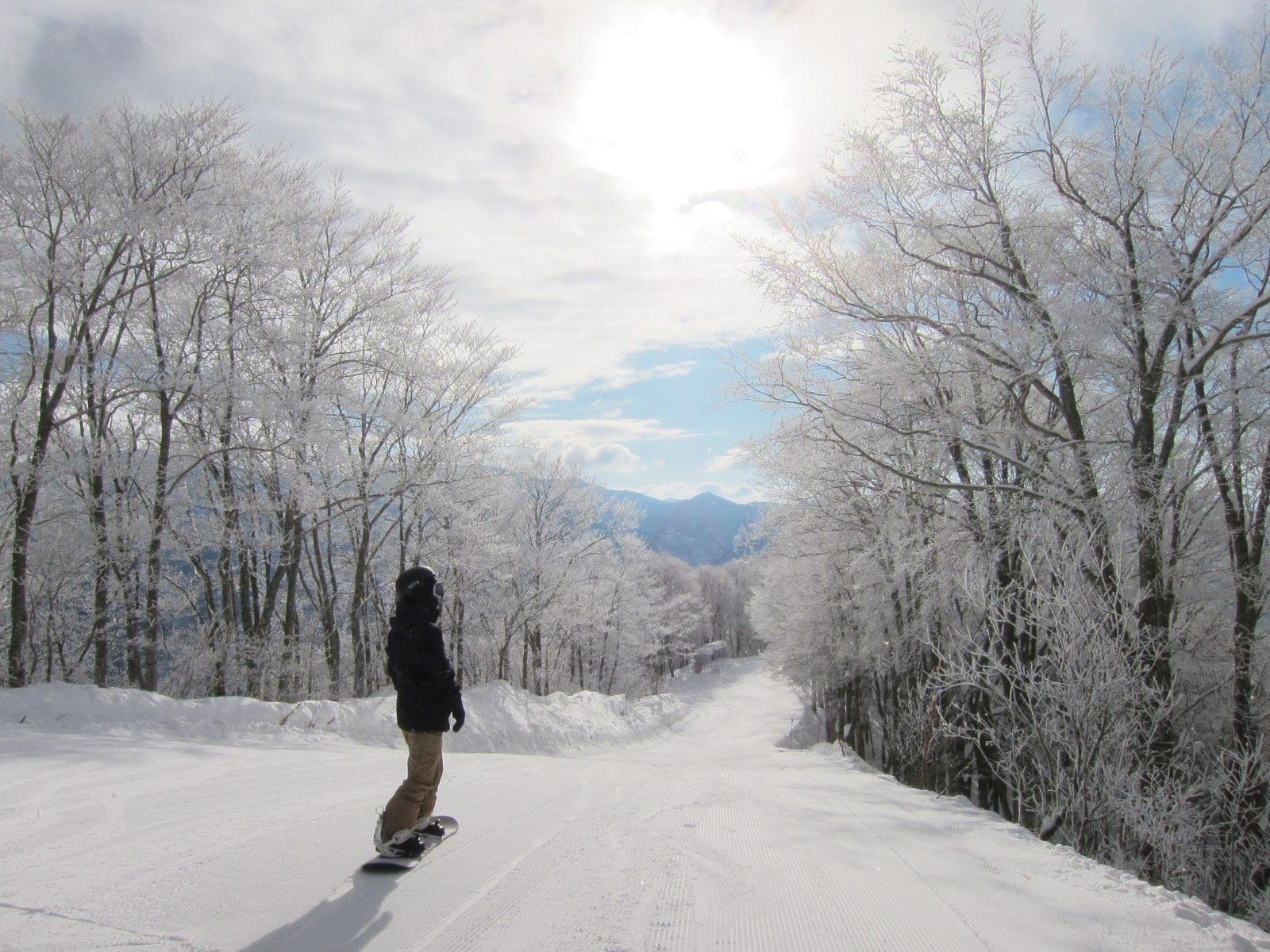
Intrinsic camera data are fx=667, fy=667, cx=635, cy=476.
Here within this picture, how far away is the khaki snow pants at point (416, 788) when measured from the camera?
3736 mm

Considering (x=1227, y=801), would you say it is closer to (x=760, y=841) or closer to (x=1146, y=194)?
(x=1146, y=194)

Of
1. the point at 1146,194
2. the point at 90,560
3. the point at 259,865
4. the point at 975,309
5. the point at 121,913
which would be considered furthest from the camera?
the point at 90,560

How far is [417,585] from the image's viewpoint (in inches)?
154

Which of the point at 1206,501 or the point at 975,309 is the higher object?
the point at 975,309

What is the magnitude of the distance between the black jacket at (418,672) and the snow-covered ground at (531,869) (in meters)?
0.79

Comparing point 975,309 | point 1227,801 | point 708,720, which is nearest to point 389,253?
point 975,309

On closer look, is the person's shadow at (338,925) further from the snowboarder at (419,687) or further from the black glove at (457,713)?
the black glove at (457,713)

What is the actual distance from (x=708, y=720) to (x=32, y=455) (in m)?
32.2

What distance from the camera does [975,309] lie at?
10578 mm

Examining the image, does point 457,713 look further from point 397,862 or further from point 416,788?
point 397,862

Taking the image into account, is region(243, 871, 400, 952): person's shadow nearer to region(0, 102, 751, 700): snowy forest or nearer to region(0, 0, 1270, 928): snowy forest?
region(0, 0, 1270, 928): snowy forest

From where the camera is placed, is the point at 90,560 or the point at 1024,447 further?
the point at 90,560

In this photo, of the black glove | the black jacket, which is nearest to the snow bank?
the black jacket

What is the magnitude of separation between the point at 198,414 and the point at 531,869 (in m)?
16.1
